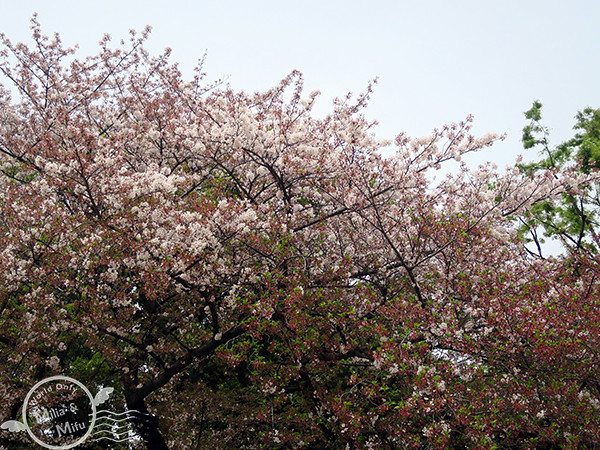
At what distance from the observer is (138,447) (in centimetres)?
1188

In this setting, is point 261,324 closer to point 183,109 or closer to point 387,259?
point 387,259

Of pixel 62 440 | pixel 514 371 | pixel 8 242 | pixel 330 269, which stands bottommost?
pixel 514 371

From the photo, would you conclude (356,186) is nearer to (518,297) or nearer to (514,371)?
(518,297)

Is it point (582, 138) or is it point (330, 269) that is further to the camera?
point (582, 138)

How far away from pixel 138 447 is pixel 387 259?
750 centimetres

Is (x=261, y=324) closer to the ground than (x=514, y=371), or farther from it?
farther from it

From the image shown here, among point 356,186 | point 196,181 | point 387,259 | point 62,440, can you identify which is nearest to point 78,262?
point 196,181

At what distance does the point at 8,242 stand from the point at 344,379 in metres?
7.56

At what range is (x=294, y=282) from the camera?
844 centimetres

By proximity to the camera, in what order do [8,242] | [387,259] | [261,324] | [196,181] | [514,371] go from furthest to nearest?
[196,181], [387,259], [8,242], [261,324], [514,371]

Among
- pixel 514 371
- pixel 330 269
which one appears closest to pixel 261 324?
pixel 330 269

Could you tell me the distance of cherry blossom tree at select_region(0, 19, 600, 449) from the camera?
756cm

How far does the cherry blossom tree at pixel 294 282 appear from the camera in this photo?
7.56m

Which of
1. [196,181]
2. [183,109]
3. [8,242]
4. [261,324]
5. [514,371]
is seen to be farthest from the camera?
[183,109]
